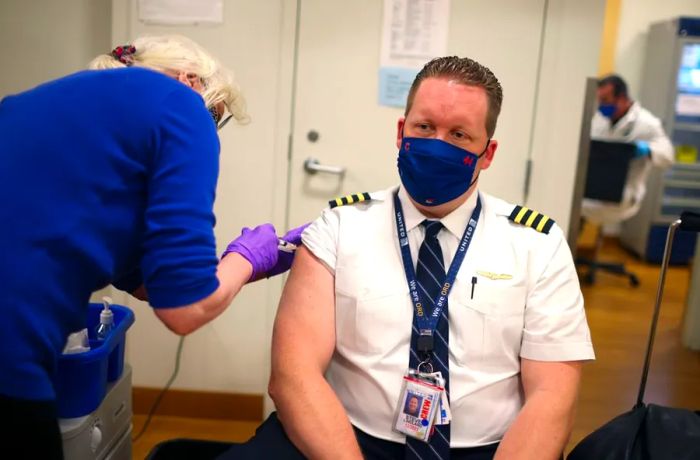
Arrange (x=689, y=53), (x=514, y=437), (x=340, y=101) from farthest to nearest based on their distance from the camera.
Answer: (x=689, y=53)
(x=340, y=101)
(x=514, y=437)

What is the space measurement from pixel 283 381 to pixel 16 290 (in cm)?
64

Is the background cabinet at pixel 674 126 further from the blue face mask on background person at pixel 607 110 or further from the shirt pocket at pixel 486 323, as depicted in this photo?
the shirt pocket at pixel 486 323

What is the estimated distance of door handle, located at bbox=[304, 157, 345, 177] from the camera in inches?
97.7

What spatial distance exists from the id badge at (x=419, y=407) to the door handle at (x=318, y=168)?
1.21 meters

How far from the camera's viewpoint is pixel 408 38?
2389mm

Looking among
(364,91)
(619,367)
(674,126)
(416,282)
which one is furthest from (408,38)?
(674,126)

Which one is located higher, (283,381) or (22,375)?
(22,375)

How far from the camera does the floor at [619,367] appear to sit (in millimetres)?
2643

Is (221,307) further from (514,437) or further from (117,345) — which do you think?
(514,437)

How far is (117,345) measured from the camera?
62.7 inches

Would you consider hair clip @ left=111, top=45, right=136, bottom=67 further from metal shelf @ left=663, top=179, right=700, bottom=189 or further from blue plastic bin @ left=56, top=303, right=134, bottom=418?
metal shelf @ left=663, top=179, right=700, bottom=189

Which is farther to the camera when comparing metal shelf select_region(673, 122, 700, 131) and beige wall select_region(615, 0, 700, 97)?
beige wall select_region(615, 0, 700, 97)

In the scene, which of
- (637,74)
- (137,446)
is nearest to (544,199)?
(137,446)

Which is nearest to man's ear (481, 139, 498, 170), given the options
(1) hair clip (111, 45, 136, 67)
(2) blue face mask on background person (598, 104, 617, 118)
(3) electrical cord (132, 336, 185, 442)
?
(1) hair clip (111, 45, 136, 67)
